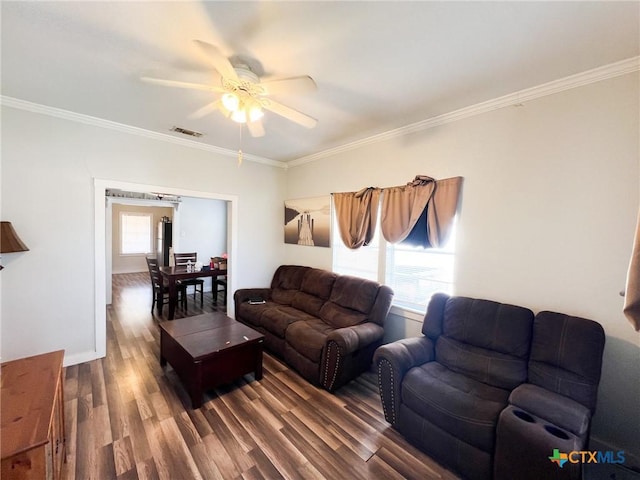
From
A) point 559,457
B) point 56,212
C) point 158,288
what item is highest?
point 56,212

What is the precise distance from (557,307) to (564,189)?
0.88 meters

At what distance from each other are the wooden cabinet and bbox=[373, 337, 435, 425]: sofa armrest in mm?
1842

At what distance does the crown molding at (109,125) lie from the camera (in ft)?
8.02

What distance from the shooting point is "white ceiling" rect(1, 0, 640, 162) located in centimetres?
136

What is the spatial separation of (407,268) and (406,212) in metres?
0.63

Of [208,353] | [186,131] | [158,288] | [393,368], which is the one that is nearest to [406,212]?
[393,368]

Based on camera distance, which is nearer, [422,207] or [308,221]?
[422,207]

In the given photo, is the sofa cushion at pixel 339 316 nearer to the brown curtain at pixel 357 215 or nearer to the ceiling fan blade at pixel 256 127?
the brown curtain at pixel 357 215

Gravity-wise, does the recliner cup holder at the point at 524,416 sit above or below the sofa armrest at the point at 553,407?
below

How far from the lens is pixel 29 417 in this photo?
1068 millimetres

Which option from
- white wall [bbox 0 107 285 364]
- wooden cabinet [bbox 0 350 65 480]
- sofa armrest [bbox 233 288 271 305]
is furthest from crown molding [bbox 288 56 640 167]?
wooden cabinet [bbox 0 350 65 480]

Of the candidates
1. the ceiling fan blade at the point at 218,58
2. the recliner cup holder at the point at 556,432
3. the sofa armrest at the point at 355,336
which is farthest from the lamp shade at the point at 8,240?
the recliner cup holder at the point at 556,432

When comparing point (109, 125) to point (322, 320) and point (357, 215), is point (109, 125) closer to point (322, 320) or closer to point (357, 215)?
point (357, 215)

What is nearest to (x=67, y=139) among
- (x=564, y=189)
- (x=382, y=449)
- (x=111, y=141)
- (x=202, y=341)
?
(x=111, y=141)
